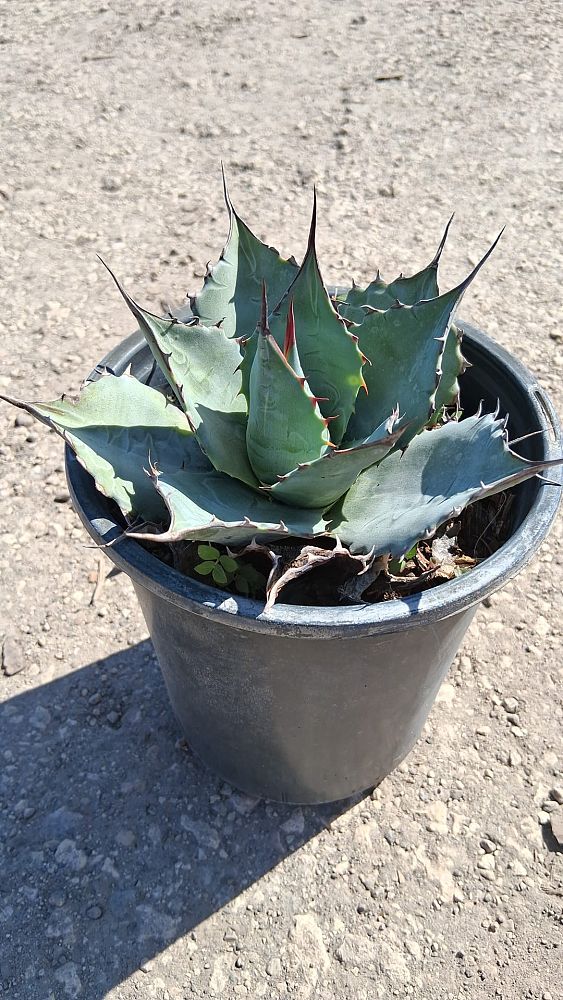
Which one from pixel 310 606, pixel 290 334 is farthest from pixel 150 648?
pixel 290 334

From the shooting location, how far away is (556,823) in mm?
1715

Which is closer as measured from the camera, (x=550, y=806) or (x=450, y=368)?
(x=450, y=368)

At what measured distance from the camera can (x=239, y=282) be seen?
1370 millimetres

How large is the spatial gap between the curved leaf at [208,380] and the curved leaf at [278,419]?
39mm

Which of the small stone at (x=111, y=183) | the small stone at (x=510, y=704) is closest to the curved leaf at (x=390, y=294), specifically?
the small stone at (x=510, y=704)

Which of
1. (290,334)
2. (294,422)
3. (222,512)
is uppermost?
(290,334)

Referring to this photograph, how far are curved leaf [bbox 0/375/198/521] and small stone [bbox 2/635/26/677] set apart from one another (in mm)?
907

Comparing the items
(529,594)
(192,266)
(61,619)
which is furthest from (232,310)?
(192,266)

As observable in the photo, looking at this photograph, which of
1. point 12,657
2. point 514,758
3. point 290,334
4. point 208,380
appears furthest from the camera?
point 12,657

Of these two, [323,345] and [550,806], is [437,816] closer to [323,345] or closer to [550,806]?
[550,806]

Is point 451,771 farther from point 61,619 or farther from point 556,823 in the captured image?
point 61,619

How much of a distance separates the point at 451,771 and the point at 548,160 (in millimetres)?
2740

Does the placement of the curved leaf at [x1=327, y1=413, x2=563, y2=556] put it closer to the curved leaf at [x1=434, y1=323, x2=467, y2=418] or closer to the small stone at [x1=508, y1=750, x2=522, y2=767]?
the curved leaf at [x1=434, y1=323, x2=467, y2=418]

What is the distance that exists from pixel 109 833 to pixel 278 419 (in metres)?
1.03
